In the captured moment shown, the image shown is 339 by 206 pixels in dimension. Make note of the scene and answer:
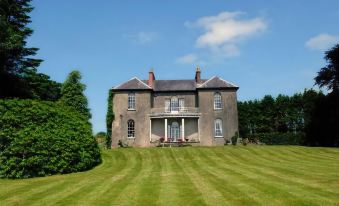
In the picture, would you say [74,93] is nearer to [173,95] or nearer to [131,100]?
[131,100]

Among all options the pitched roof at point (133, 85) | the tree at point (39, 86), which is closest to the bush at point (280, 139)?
the pitched roof at point (133, 85)

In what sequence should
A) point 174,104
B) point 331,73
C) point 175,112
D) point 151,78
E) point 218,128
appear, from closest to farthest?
point 331,73, point 175,112, point 218,128, point 174,104, point 151,78

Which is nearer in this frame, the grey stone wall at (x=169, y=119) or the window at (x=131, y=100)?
the grey stone wall at (x=169, y=119)

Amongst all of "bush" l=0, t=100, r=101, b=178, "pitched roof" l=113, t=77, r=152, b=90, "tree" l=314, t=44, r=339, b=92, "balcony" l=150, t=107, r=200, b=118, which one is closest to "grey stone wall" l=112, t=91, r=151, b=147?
"pitched roof" l=113, t=77, r=152, b=90

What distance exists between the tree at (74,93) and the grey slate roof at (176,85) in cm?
781

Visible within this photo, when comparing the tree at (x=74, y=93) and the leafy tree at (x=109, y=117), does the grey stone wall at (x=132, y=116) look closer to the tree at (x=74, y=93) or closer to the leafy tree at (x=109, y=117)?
the leafy tree at (x=109, y=117)

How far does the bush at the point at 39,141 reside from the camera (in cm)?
2027

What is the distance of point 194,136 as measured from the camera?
42562 millimetres

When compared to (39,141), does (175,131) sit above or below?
above

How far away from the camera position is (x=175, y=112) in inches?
1657

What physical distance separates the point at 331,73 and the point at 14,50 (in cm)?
3249

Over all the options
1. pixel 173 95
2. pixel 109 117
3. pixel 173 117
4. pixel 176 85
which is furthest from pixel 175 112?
pixel 109 117

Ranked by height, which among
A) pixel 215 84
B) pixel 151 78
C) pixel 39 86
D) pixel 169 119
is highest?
pixel 151 78

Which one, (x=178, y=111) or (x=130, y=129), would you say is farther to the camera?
(x=178, y=111)
